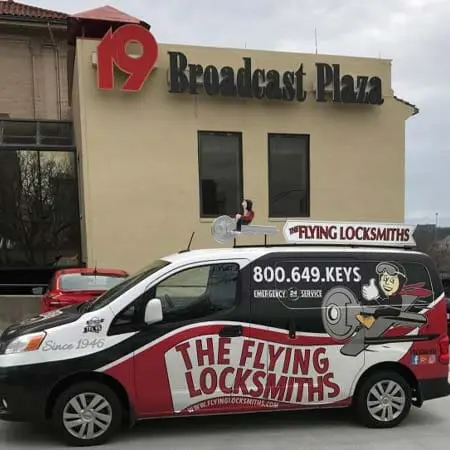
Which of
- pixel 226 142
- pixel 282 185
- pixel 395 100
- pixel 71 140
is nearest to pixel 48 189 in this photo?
pixel 71 140

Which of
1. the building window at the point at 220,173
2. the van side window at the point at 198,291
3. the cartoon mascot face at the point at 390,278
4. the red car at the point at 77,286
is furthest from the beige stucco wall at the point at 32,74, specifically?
the cartoon mascot face at the point at 390,278

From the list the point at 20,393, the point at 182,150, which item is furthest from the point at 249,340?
the point at 182,150

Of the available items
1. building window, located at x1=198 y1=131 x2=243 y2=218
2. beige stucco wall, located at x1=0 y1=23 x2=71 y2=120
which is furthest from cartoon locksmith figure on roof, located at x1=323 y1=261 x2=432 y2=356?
beige stucco wall, located at x1=0 y1=23 x2=71 y2=120

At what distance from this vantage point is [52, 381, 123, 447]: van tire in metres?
5.04

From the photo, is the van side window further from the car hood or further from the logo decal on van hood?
the car hood

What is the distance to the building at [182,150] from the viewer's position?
1355 centimetres

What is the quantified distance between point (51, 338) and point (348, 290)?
2.92 meters

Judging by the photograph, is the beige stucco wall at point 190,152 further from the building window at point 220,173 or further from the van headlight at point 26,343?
the van headlight at point 26,343

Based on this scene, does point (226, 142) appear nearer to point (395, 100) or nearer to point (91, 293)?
point (395, 100)

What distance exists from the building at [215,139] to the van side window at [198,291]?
850cm

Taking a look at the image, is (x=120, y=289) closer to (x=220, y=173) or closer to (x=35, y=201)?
(x=220, y=173)

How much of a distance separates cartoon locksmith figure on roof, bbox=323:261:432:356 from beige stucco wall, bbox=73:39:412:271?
868 centimetres

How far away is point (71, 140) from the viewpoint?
1639 cm

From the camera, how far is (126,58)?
1336 centimetres
